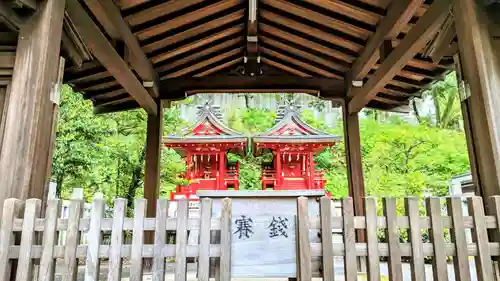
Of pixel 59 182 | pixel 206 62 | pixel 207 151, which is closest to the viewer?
pixel 206 62

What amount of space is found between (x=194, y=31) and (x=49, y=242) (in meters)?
3.56

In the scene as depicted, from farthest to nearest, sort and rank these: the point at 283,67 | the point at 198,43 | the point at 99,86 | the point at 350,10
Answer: the point at 283,67 → the point at 99,86 → the point at 198,43 → the point at 350,10

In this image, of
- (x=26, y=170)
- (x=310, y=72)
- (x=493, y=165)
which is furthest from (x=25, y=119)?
(x=310, y=72)

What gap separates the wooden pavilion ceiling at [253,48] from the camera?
347 centimetres

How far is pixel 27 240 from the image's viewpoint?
1.90 m

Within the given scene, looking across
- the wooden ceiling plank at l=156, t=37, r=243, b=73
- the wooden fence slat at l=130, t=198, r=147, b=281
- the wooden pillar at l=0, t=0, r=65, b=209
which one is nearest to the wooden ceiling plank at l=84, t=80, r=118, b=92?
the wooden ceiling plank at l=156, t=37, r=243, b=73

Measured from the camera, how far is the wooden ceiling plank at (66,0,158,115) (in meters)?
3.02

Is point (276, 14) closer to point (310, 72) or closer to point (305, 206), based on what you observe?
point (310, 72)

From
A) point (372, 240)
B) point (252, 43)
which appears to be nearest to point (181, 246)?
point (372, 240)

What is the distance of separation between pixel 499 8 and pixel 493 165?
3.79ft

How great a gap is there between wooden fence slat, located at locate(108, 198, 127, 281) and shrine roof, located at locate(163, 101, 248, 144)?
373 inches

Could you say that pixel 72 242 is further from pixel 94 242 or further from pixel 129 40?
pixel 129 40

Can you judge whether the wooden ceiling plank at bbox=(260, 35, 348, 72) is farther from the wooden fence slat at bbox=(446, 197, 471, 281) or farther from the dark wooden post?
the wooden fence slat at bbox=(446, 197, 471, 281)

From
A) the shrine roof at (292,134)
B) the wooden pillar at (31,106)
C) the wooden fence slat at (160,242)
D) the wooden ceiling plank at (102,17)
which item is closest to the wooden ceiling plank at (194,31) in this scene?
the wooden ceiling plank at (102,17)
